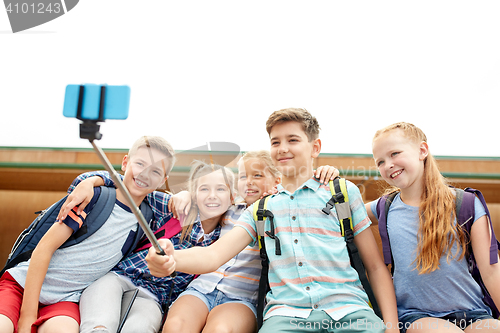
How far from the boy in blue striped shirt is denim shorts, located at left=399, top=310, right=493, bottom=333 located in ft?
0.25

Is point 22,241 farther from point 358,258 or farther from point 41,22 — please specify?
point 41,22

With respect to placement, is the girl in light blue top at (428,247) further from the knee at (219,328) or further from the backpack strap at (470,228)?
the knee at (219,328)

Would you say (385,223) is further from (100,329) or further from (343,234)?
(100,329)

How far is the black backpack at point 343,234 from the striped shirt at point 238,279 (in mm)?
106

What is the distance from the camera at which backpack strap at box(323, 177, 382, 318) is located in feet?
3.27

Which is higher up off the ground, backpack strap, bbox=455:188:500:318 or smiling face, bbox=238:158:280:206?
smiling face, bbox=238:158:280:206

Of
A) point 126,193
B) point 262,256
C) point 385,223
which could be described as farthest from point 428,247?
point 126,193

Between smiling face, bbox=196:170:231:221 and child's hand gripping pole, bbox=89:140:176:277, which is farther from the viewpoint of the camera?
smiling face, bbox=196:170:231:221

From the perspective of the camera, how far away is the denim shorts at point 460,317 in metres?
0.97

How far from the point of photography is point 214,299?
3.70ft

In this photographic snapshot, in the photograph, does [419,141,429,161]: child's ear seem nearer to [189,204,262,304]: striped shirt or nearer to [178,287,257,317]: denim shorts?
[189,204,262,304]: striped shirt

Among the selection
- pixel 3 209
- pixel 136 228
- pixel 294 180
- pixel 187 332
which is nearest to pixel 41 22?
pixel 3 209

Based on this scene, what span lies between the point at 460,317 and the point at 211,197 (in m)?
0.89

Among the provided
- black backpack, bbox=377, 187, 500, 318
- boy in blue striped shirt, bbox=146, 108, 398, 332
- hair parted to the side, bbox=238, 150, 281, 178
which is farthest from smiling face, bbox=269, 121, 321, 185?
black backpack, bbox=377, 187, 500, 318
